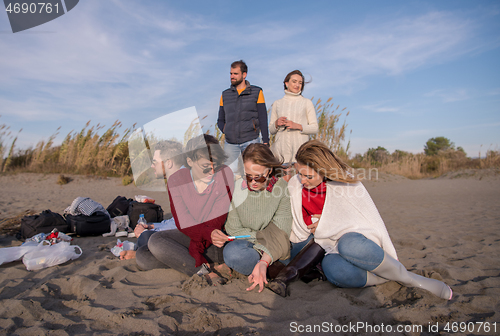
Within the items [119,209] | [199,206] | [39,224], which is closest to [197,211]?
[199,206]

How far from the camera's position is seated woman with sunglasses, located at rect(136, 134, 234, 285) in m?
2.25

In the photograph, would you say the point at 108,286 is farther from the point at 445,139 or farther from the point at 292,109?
the point at 445,139

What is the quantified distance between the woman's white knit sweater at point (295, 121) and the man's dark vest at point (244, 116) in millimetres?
385

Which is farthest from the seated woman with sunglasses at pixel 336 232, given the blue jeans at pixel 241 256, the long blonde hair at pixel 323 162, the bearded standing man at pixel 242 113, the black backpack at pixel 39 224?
the black backpack at pixel 39 224

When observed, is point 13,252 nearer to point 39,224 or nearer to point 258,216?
point 39,224

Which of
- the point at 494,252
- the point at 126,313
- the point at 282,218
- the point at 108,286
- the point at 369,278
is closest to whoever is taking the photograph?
the point at 126,313

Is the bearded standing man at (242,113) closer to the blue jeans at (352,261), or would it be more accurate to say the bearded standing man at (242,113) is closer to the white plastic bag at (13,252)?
the blue jeans at (352,261)

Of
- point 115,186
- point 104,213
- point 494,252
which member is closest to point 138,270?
point 104,213

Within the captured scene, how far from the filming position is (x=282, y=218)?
88.4 inches

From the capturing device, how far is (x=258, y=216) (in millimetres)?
2217

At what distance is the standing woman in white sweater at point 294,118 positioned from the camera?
12.4ft

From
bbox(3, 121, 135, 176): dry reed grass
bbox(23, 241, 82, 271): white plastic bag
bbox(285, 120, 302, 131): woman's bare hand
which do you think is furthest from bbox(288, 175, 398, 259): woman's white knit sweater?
bbox(3, 121, 135, 176): dry reed grass

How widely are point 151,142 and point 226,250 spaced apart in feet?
5.32

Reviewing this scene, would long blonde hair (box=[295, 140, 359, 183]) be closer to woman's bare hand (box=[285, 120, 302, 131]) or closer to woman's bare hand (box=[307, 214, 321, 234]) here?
woman's bare hand (box=[307, 214, 321, 234])
